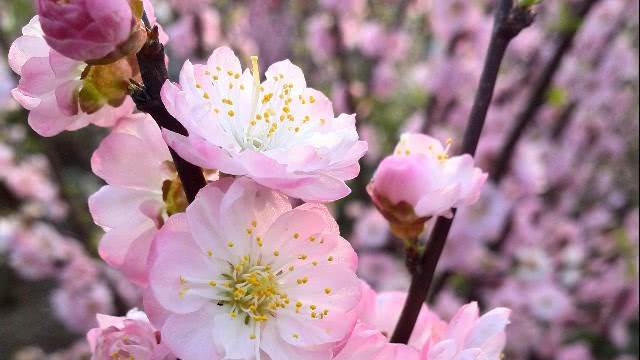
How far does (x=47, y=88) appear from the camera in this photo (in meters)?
0.63

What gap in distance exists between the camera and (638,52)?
9.18ft

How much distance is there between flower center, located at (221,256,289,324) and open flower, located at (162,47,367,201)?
4.4 inches

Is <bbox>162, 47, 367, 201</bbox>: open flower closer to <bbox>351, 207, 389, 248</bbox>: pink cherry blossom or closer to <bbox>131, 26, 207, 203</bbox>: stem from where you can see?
<bbox>131, 26, 207, 203</bbox>: stem

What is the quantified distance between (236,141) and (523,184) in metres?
1.56

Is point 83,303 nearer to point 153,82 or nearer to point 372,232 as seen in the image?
point 372,232

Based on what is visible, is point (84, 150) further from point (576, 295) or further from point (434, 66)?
point (576, 295)

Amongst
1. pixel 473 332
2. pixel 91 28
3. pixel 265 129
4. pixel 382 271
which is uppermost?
pixel 91 28

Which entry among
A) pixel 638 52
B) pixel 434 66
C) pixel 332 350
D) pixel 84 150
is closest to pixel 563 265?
pixel 434 66

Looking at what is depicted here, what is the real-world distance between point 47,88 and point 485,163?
150 cm

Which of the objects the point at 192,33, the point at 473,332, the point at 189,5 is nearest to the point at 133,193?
the point at 473,332

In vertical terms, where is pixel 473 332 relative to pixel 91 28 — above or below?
below

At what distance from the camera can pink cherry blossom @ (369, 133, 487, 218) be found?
72 cm

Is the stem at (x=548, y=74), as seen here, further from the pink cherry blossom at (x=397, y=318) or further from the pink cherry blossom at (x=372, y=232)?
the pink cherry blossom at (x=397, y=318)

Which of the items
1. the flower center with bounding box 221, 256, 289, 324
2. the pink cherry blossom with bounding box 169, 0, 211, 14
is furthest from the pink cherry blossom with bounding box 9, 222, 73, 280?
the flower center with bounding box 221, 256, 289, 324
